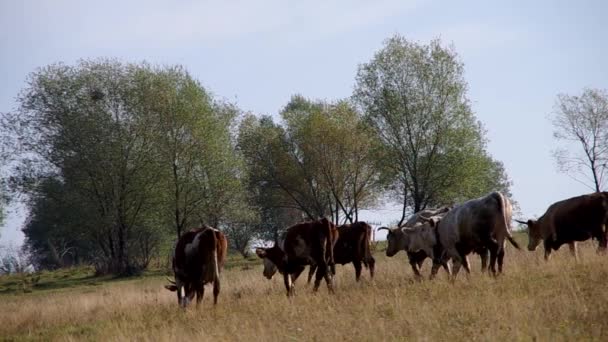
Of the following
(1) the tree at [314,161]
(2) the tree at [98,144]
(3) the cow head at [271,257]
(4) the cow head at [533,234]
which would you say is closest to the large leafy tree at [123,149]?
(2) the tree at [98,144]

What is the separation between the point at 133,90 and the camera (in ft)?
145

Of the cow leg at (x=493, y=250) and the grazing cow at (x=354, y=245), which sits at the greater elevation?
the grazing cow at (x=354, y=245)

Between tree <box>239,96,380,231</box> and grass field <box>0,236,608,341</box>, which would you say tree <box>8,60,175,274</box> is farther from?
grass field <box>0,236,608,341</box>

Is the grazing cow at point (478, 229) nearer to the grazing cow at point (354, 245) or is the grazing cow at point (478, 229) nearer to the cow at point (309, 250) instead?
the cow at point (309, 250)

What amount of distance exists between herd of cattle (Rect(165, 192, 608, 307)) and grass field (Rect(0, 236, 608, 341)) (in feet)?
2.10

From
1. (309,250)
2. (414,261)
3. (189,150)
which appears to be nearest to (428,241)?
(414,261)

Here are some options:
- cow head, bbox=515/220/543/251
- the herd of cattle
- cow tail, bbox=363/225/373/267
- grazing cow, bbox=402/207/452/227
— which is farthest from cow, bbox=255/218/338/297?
cow head, bbox=515/220/543/251

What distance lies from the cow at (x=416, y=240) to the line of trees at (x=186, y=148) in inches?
939

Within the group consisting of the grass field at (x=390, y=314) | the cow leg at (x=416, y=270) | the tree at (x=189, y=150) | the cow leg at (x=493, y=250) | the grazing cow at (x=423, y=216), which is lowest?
the grass field at (x=390, y=314)

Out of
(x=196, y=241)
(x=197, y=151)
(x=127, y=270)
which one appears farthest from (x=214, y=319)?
(x=197, y=151)

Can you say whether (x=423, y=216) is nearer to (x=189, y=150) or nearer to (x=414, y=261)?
(x=414, y=261)

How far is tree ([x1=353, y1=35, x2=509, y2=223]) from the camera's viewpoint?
4647 cm

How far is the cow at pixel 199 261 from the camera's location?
56.4 ft

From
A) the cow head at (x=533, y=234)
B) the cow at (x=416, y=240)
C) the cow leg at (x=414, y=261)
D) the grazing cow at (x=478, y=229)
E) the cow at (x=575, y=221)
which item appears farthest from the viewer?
the cow head at (x=533, y=234)
